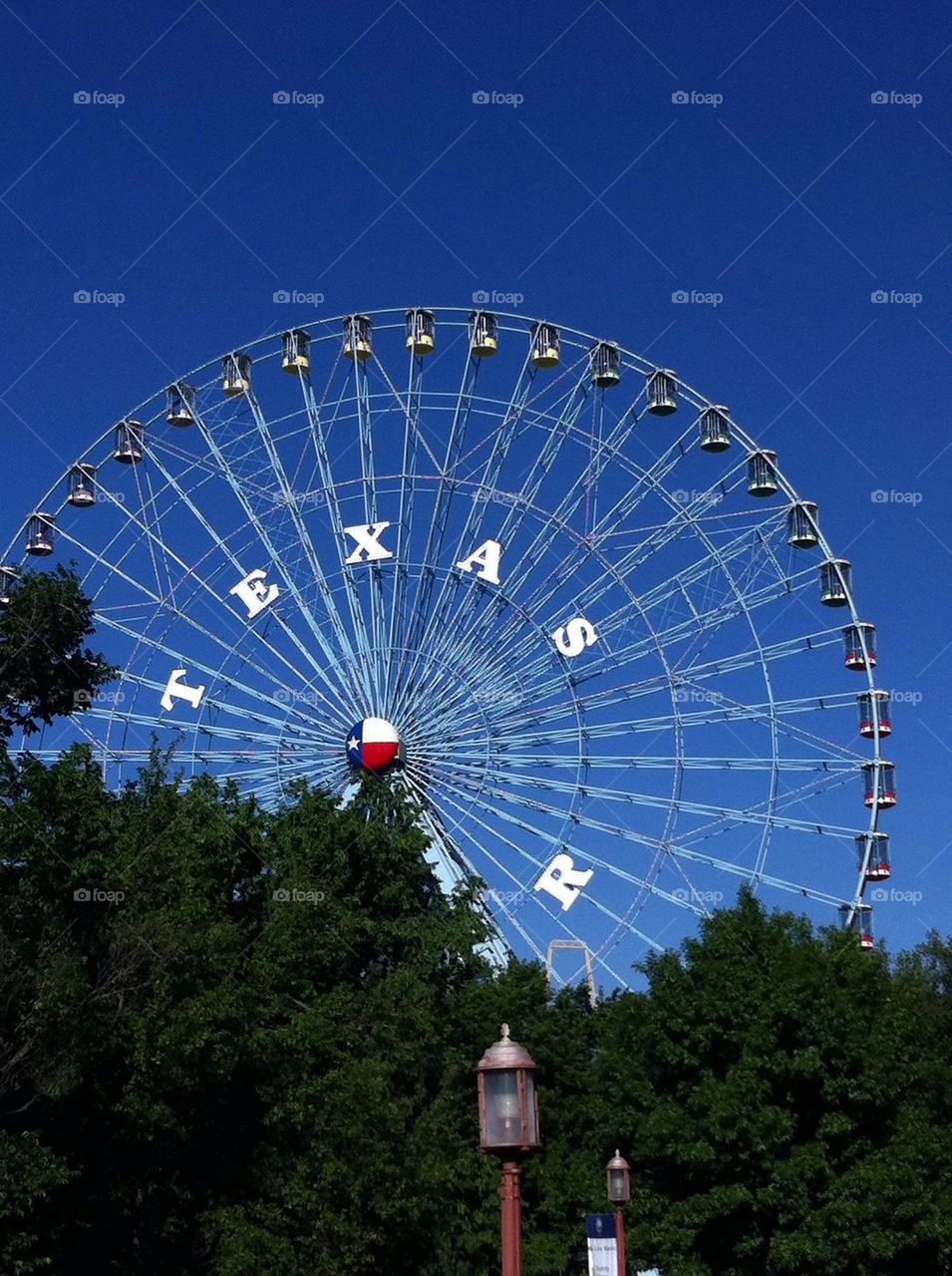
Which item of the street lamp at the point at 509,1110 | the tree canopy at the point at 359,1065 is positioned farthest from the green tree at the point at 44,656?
the street lamp at the point at 509,1110

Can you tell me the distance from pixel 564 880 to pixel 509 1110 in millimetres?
31145

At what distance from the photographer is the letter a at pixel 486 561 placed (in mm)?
46531

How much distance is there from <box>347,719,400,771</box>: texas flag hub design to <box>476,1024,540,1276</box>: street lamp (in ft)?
107

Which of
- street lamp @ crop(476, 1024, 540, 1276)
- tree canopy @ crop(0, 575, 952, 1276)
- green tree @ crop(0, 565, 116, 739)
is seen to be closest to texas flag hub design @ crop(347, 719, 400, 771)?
tree canopy @ crop(0, 575, 952, 1276)

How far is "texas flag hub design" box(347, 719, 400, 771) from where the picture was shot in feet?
150

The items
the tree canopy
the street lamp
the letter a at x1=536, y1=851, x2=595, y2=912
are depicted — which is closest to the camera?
the street lamp

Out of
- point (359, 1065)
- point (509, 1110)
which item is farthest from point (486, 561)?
point (509, 1110)

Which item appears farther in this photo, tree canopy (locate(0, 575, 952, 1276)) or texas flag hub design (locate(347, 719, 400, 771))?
texas flag hub design (locate(347, 719, 400, 771))

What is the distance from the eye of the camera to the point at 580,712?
45.4m

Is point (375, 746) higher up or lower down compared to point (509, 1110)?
higher up

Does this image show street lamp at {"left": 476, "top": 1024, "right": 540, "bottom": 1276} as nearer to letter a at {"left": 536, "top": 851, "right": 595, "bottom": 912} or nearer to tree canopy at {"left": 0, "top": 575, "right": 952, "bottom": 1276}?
tree canopy at {"left": 0, "top": 575, "right": 952, "bottom": 1276}

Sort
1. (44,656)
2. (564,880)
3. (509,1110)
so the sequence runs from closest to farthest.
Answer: (509,1110) → (44,656) → (564,880)

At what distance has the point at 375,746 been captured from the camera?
150ft

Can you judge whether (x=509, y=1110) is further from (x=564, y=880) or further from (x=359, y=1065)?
(x=564, y=880)
